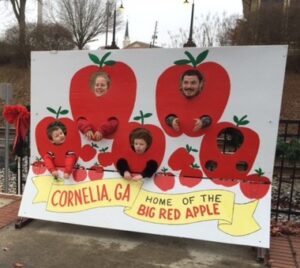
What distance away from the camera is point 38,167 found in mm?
4301

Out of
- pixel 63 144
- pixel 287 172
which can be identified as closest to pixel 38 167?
pixel 63 144

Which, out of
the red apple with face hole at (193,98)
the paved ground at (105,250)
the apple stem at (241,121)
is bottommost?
the paved ground at (105,250)

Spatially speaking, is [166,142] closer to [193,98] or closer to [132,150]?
[132,150]

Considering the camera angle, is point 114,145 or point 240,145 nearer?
point 240,145

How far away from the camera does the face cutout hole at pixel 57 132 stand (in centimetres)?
417

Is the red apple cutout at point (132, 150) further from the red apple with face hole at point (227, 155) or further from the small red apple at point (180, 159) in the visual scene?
the red apple with face hole at point (227, 155)

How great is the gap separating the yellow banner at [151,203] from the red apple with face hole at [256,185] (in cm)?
8

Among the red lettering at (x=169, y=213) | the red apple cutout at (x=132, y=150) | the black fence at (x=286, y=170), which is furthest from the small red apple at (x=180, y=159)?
the black fence at (x=286, y=170)

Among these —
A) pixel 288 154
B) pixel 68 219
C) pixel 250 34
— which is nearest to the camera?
pixel 68 219

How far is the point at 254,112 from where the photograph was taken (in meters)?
3.61

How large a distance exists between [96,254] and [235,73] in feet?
6.71

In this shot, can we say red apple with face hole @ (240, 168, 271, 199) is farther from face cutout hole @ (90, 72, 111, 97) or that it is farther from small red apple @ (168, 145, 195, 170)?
face cutout hole @ (90, 72, 111, 97)

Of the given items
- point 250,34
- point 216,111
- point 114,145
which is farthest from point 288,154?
point 250,34

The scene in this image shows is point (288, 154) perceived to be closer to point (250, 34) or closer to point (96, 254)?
point (96, 254)
